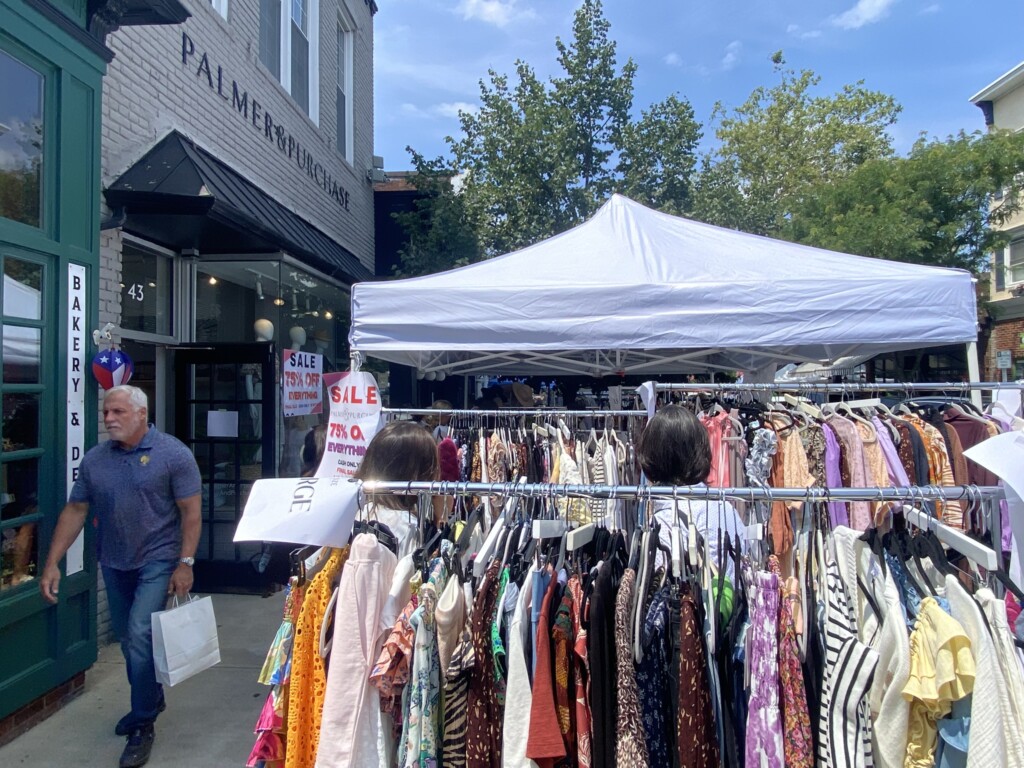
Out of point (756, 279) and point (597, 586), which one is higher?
point (756, 279)

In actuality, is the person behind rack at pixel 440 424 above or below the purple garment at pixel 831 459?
above

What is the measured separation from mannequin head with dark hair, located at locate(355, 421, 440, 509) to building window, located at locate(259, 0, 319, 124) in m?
6.40

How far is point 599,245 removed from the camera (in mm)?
4168

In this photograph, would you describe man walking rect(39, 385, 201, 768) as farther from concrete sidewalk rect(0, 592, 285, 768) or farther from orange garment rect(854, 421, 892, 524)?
orange garment rect(854, 421, 892, 524)

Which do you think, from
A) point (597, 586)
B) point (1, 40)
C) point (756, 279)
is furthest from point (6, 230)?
point (756, 279)

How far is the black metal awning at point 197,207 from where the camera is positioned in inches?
177

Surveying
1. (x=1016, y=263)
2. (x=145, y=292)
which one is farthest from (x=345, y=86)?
(x=1016, y=263)

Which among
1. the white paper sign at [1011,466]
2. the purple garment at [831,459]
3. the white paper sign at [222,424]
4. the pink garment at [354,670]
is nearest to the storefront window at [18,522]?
the white paper sign at [222,424]

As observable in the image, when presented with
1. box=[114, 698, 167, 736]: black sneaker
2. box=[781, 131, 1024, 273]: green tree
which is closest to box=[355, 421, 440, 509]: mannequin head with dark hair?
box=[114, 698, 167, 736]: black sneaker

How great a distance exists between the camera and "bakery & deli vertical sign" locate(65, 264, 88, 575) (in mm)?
3750

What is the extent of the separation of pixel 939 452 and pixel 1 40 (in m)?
5.26

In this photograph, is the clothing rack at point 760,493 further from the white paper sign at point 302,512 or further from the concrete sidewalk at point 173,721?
the concrete sidewalk at point 173,721

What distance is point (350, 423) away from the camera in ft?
12.8

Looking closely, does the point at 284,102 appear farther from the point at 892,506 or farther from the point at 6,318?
the point at 892,506
